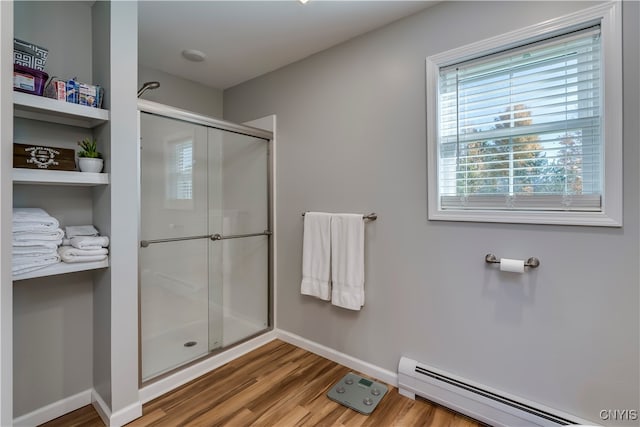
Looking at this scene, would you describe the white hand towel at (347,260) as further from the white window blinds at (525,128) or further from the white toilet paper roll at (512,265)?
the white toilet paper roll at (512,265)

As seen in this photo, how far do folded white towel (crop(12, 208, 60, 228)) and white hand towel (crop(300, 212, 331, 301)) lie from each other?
1.49m

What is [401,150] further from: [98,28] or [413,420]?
[98,28]

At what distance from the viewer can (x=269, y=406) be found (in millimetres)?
1743

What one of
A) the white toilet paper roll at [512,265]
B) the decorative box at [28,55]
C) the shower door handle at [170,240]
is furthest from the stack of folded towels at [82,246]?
the white toilet paper roll at [512,265]

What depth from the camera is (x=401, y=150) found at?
1.89m

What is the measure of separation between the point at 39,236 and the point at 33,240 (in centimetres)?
3

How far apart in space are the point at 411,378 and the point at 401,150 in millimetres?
1417

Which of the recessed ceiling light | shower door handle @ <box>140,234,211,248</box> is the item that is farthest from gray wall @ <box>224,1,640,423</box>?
shower door handle @ <box>140,234,211,248</box>

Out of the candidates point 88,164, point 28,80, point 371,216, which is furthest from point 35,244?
point 371,216

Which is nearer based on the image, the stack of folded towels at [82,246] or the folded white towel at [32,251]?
the folded white towel at [32,251]

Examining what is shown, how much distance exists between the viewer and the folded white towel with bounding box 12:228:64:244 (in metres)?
1.39

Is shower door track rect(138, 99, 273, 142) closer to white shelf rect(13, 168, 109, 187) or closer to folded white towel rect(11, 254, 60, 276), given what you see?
white shelf rect(13, 168, 109, 187)

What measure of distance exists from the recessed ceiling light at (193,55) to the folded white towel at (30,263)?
1.70 metres

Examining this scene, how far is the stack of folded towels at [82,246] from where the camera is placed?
4.91 ft
